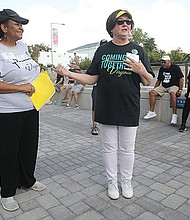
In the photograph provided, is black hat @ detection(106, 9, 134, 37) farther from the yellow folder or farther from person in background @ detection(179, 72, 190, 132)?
person in background @ detection(179, 72, 190, 132)

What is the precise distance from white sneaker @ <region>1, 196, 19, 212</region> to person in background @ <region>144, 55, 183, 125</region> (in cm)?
444

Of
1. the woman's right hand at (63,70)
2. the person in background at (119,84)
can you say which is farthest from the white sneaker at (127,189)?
the woman's right hand at (63,70)

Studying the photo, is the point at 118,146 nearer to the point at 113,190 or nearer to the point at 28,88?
the point at 113,190

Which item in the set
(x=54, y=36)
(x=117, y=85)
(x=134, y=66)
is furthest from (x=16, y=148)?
(x=54, y=36)

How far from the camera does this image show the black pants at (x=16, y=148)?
238 cm

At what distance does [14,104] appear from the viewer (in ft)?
7.72

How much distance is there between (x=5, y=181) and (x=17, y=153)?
12.2 inches

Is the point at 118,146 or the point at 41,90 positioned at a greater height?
the point at 41,90

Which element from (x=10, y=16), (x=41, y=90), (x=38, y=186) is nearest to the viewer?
(x=10, y=16)

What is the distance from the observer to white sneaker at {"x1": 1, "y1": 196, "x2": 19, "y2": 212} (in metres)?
2.43

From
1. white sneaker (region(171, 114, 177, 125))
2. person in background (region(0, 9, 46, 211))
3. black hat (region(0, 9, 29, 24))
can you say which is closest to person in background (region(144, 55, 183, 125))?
white sneaker (region(171, 114, 177, 125))

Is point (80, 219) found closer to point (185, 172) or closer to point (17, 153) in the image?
point (17, 153)

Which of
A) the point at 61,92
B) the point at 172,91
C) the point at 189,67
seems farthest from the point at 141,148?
the point at 61,92

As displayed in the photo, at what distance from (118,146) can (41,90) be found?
1071 mm
